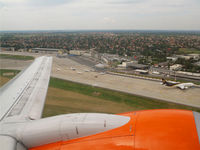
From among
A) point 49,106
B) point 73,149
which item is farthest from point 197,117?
point 49,106

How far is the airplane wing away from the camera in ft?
26.1

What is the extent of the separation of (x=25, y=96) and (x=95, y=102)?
18.2 metres

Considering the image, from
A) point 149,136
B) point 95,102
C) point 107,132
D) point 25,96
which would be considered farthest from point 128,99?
point 149,136

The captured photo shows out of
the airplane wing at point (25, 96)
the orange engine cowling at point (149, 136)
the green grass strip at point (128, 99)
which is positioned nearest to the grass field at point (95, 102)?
the green grass strip at point (128, 99)

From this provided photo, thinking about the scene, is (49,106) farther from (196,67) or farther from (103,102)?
(196,67)

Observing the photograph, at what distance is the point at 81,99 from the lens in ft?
94.2

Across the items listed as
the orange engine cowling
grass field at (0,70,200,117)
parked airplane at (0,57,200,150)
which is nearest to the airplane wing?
parked airplane at (0,57,200,150)

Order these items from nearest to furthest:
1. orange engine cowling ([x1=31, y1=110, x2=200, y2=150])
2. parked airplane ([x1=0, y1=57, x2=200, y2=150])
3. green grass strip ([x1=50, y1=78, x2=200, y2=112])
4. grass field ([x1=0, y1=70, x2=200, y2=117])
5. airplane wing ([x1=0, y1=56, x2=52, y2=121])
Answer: orange engine cowling ([x1=31, y1=110, x2=200, y2=150]) < parked airplane ([x1=0, y1=57, x2=200, y2=150]) < airplane wing ([x1=0, y1=56, x2=52, y2=121]) < grass field ([x1=0, y1=70, x2=200, y2=117]) < green grass strip ([x1=50, y1=78, x2=200, y2=112])

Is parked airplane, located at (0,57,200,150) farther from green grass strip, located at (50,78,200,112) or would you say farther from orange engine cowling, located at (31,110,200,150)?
green grass strip, located at (50,78,200,112)

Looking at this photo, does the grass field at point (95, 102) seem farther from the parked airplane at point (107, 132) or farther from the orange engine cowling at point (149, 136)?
the orange engine cowling at point (149, 136)

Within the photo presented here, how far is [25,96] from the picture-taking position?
10078mm

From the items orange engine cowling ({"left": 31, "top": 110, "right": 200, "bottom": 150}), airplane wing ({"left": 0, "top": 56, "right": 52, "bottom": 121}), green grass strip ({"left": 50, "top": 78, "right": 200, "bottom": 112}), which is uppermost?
orange engine cowling ({"left": 31, "top": 110, "right": 200, "bottom": 150})

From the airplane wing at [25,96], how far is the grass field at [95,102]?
9702 millimetres

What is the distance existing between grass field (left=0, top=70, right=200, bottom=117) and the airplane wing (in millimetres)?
9702
